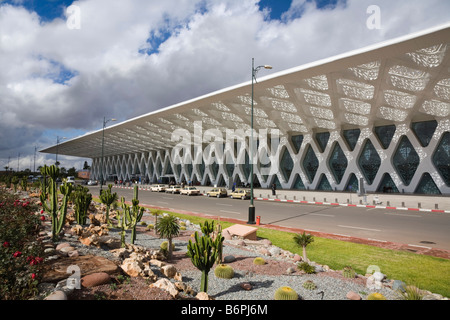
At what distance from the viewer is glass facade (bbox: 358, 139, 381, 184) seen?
33.1m

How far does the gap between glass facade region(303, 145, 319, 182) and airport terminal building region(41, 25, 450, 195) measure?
150 mm

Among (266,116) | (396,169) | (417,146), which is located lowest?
(396,169)

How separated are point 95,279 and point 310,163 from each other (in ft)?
125

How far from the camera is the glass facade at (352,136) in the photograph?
115 ft

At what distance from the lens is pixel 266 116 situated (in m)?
33.2

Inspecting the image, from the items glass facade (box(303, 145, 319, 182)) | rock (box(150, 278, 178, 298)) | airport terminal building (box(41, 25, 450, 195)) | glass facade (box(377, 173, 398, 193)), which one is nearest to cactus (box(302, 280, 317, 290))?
rock (box(150, 278, 178, 298))

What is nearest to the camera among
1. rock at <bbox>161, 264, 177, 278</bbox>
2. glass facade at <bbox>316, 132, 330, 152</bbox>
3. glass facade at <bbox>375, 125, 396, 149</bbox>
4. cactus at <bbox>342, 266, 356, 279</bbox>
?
rock at <bbox>161, 264, 177, 278</bbox>

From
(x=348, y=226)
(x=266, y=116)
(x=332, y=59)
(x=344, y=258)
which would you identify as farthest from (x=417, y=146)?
(x=344, y=258)

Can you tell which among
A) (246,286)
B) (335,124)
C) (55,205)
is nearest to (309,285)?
(246,286)

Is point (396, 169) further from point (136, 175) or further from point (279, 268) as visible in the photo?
point (136, 175)

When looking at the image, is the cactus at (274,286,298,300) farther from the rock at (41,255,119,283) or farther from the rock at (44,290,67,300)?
the rock at (44,290,67,300)

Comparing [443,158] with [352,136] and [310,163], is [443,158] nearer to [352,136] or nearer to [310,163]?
[352,136]

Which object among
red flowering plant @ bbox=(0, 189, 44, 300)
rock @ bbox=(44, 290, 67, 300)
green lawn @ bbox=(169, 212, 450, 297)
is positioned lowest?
green lawn @ bbox=(169, 212, 450, 297)
